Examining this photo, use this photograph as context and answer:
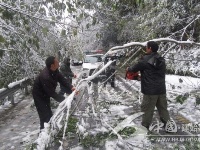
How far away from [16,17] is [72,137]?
9.87ft

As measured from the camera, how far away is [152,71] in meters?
6.44

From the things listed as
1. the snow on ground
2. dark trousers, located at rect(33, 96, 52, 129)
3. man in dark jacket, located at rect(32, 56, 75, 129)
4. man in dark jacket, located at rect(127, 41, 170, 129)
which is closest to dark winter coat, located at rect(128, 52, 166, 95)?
man in dark jacket, located at rect(127, 41, 170, 129)

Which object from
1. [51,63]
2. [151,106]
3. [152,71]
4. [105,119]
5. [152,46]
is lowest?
[105,119]

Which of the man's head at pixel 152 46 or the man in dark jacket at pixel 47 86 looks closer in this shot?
the man in dark jacket at pixel 47 86

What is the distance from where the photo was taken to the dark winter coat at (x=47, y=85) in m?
6.22

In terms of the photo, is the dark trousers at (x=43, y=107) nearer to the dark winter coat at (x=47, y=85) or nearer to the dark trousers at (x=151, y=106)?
the dark winter coat at (x=47, y=85)

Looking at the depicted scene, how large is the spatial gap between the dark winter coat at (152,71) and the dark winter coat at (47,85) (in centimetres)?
166

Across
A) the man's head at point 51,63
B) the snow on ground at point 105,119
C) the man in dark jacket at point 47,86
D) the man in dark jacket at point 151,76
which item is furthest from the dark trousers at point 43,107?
the man in dark jacket at point 151,76

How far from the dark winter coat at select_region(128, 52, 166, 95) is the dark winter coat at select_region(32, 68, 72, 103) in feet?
5.45

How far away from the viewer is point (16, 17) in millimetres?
5062

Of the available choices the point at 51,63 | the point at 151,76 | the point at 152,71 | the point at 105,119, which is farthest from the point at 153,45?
the point at 105,119

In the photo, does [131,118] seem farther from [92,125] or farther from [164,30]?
[164,30]

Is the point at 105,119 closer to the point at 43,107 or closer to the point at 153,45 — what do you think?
the point at 43,107

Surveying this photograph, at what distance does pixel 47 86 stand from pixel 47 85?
0.08 ft
